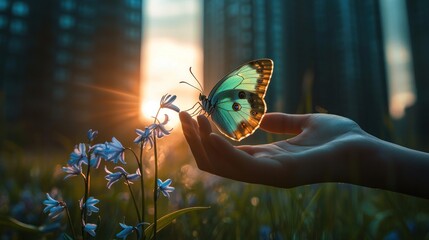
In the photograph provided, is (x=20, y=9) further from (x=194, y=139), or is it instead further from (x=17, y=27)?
(x=194, y=139)

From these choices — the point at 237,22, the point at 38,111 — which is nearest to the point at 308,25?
the point at 237,22

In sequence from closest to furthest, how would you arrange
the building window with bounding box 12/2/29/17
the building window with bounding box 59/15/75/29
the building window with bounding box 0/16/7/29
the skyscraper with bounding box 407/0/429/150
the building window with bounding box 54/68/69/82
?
1. the skyscraper with bounding box 407/0/429/150
2. the building window with bounding box 0/16/7/29
3. the building window with bounding box 12/2/29/17
4. the building window with bounding box 54/68/69/82
5. the building window with bounding box 59/15/75/29

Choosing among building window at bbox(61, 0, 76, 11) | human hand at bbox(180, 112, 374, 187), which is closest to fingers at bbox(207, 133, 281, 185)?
human hand at bbox(180, 112, 374, 187)

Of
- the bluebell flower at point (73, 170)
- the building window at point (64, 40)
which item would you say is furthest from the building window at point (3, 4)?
the bluebell flower at point (73, 170)

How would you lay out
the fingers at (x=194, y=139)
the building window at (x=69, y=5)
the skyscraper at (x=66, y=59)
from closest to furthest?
the fingers at (x=194, y=139) → the skyscraper at (x=66, y=59) → the building window at (x=69, y=5)

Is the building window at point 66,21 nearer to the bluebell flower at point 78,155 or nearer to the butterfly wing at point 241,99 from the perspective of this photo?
the butterfly wing at point 241,99

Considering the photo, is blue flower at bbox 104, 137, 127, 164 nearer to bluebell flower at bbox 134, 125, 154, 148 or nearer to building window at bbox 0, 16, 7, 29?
bluebell flower at bbox 134, 125, 154, 148
